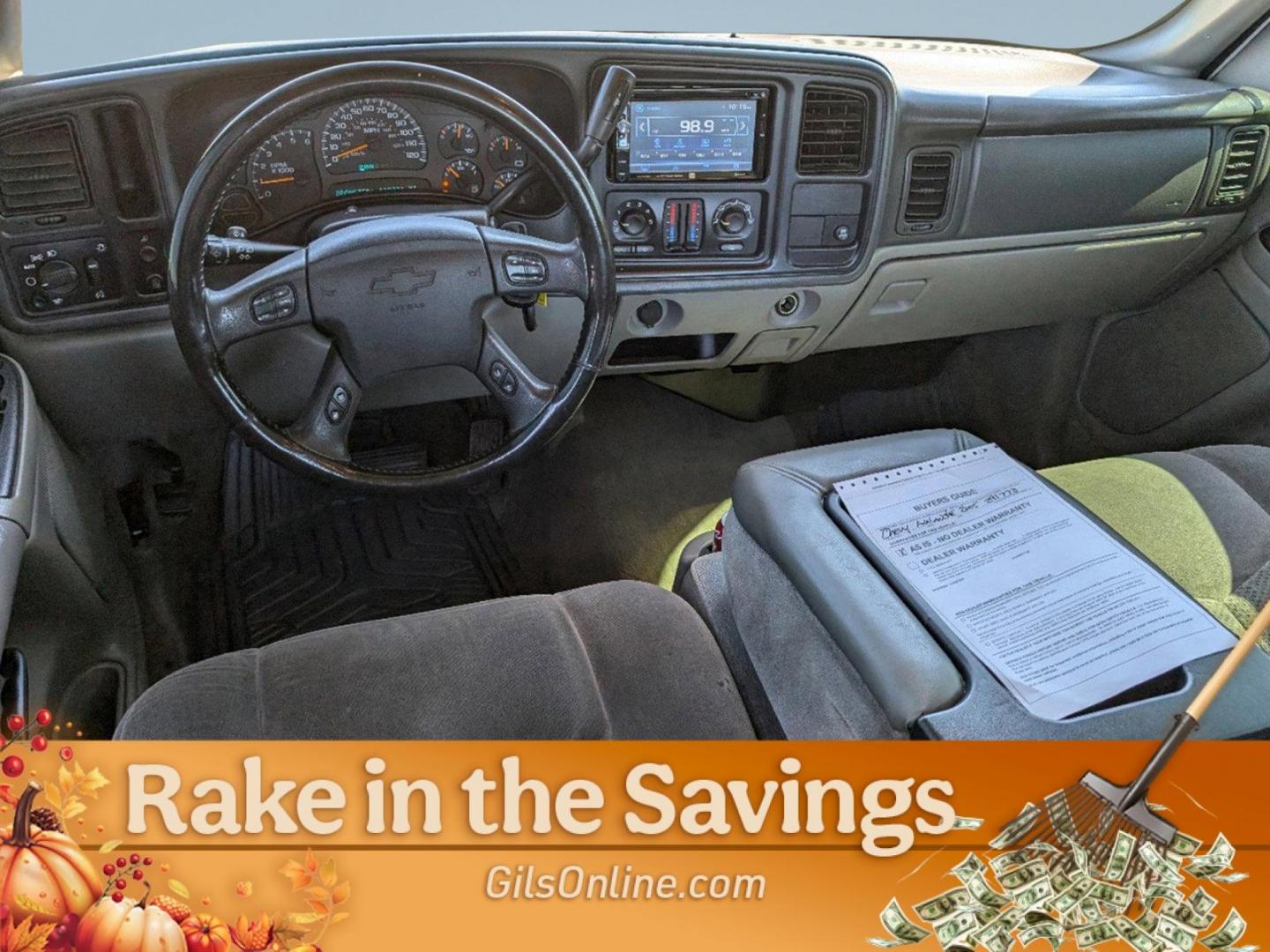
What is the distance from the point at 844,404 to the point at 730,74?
82 centimetres

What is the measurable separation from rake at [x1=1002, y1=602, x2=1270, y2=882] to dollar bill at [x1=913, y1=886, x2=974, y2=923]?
46 millimetres

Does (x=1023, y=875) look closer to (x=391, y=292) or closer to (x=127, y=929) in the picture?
(x=127, y=929)

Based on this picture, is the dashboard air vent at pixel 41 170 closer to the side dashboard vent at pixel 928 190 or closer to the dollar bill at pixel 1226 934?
the side dashboard vent at pixel 928 190

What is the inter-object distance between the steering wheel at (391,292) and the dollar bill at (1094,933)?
2.33ft

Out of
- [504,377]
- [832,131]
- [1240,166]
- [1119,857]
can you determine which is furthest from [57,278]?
[1240,166]

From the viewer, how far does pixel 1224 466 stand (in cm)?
120

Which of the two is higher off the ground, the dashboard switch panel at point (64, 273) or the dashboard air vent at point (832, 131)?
the dashboard air vent at point (832, 131)

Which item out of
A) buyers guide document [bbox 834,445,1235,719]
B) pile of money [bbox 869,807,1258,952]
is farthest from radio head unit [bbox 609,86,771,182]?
pile of money [bbox 869,807,1258,952]

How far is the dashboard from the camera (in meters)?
1.15

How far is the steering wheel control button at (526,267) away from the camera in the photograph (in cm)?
117

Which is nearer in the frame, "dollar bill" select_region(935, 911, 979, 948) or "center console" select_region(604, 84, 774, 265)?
"dollar bill" select_region(935, 911, 979, 948)

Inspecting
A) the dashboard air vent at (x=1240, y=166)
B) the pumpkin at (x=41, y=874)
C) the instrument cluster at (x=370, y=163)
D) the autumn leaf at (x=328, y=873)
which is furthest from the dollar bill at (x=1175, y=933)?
the dashboard air vent at (x=1240, y=166)

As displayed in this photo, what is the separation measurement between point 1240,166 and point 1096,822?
4.22 feet

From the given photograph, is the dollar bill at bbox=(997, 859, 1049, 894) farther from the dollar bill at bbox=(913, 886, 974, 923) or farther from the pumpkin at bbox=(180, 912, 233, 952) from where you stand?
the pumpkin at bbox=(180, 912, 233, 952)
